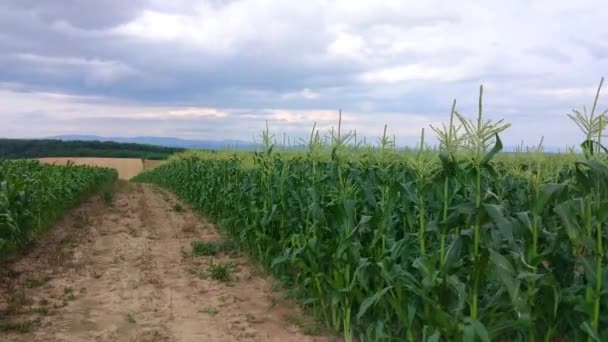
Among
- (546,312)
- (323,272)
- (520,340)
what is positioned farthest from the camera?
(323,272)

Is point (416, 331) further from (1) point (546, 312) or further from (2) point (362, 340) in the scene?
(1) point (546, 312)

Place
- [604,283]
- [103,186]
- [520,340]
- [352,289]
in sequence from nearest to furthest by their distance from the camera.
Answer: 1. [604,283]
2. [520,340]
3. [352,289]
4. [103,186]

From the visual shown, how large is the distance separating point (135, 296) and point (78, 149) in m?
80.3

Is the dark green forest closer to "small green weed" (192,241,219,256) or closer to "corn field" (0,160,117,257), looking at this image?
"corn field" (0,160,117,257)

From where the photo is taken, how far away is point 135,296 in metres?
6.92

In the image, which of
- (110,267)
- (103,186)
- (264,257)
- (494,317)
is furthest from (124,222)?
(103,186)

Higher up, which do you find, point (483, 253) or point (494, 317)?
point (483, 253)

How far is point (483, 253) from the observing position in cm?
350

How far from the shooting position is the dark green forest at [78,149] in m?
66.4

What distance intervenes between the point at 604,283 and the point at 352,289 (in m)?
2.24

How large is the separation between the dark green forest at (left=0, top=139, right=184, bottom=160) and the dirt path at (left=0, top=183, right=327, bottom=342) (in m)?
51.4

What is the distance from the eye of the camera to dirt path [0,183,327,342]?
5.58m

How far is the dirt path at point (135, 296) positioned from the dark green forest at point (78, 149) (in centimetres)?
5138

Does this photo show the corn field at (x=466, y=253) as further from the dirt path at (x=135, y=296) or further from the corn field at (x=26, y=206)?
the corn field at (x=26, y=206)
